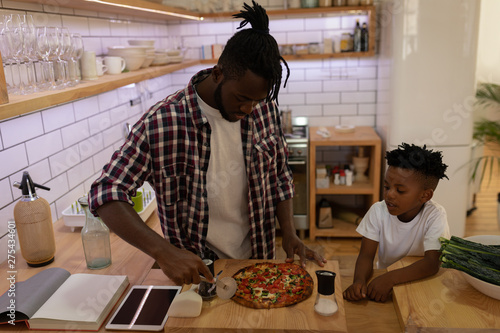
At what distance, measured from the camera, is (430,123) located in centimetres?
349

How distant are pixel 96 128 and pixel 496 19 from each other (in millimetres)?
3657

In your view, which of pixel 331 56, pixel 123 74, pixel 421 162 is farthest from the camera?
pixel 331 56

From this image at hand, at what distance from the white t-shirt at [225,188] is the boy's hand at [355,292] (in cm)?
46

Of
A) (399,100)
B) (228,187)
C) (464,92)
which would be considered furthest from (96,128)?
(464,92)

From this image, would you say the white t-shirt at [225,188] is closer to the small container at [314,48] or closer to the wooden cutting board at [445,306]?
the wooden cutting board at [445,306]

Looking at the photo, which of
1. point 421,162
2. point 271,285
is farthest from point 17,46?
point 421,162

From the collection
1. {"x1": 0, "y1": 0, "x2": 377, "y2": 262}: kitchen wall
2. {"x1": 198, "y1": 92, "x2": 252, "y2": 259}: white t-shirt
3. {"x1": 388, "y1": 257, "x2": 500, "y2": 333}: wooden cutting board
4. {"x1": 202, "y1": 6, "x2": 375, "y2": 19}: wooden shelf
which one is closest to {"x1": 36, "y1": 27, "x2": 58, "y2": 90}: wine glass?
{"x1": 0, "y1": 0, "x2": 377, "y2": 262}: kitchen wall

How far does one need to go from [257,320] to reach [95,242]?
29.7 inches

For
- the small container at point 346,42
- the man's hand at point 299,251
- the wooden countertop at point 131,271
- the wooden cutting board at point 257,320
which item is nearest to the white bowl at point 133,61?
the wooden countertop at point 131,271

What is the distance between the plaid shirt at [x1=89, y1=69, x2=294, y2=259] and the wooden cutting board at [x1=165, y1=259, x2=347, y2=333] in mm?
368

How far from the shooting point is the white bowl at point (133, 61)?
99.8 inches

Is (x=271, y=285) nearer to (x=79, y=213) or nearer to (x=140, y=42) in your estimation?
(x=79, y=213)

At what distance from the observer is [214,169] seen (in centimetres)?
168

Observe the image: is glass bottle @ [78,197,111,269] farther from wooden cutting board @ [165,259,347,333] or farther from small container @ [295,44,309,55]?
small container @ [295,44,309,55]
